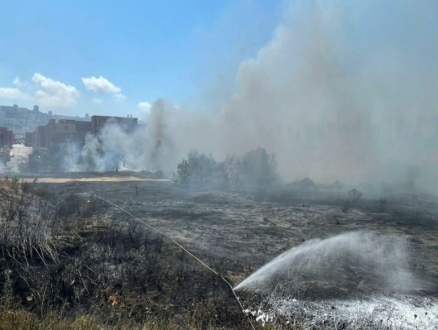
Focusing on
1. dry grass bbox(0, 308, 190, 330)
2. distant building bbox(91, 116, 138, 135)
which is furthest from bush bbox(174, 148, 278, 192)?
distant building bbox(91, 116, 138, 135)

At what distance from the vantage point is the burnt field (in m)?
5.77

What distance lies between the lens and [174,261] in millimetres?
7977

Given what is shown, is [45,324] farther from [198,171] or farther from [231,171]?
[231,171]

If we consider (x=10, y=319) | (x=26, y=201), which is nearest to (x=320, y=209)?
(x=26, y=201)

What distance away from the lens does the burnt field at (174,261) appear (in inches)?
227

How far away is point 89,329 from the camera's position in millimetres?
4262

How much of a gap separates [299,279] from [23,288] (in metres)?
5.86

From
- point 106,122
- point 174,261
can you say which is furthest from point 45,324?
point 106,122

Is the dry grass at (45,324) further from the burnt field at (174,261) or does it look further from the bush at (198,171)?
the bush at (198,171)

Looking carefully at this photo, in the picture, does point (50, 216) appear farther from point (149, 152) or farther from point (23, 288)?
point (149, 152)

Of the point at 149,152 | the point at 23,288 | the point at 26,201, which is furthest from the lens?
the point at 149,152

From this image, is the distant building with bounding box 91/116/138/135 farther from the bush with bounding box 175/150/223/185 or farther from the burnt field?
the burnt field

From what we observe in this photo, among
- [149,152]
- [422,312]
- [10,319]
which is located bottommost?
[422,312]

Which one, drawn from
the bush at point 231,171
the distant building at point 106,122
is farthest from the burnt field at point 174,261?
the distant building at point 106,122
